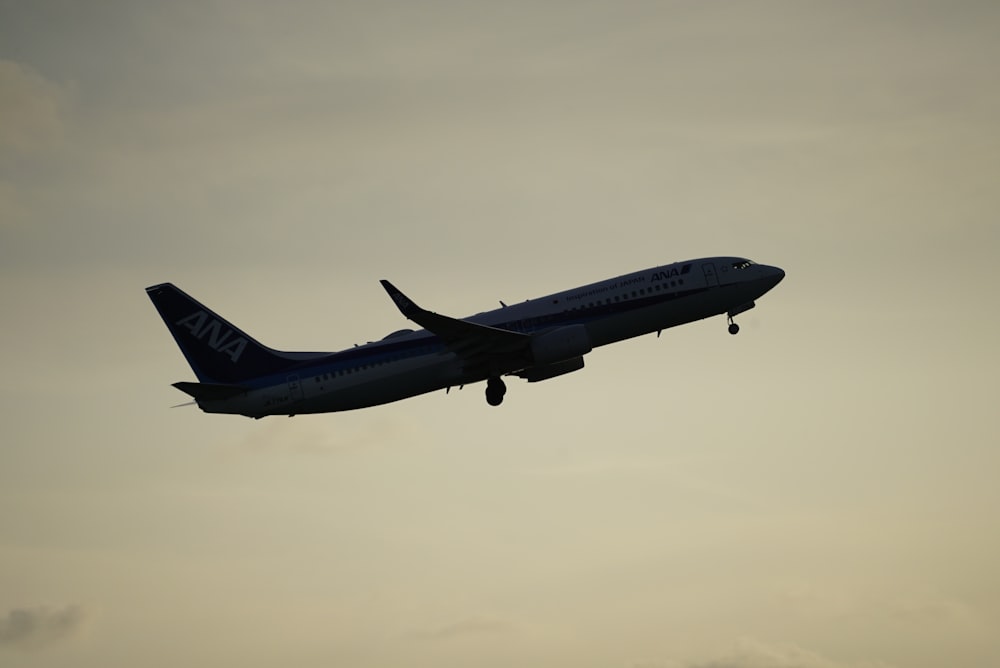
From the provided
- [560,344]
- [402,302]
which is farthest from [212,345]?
[560,344]

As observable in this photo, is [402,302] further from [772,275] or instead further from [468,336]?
[772,275]

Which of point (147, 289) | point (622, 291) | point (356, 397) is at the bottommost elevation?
point (356, 397)

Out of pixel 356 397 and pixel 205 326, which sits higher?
pixel 205 326

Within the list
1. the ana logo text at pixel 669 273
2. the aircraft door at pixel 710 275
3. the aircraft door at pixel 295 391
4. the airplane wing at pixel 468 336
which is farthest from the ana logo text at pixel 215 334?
the aircraft door at pixel 710 275

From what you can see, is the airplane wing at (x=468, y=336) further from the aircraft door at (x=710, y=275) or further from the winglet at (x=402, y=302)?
the aircraft door at (x=710, y=275)

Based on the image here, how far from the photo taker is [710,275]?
204 feet

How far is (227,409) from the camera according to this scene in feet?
200

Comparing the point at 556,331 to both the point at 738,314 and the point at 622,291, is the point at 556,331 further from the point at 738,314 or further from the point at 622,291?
the point at 738,314

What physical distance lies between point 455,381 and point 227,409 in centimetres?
1240

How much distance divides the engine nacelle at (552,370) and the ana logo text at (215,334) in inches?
629

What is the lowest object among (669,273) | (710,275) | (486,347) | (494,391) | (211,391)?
(494,391)

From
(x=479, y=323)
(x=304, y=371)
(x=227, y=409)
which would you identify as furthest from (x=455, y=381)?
(x=227, y=409)

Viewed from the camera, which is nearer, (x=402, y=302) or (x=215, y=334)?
(x=402, y=302)

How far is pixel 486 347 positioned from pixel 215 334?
16052 millimetres
